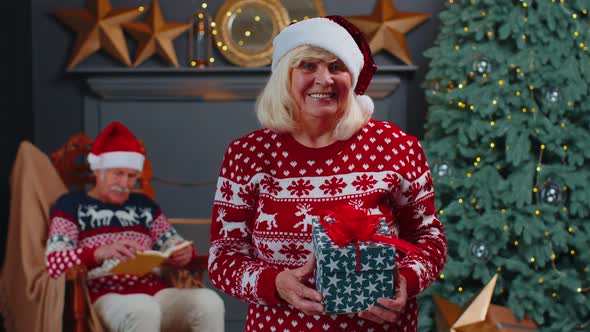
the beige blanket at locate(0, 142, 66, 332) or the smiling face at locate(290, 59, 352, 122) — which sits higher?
the smiling face at locate(290, 59, 352, 122)

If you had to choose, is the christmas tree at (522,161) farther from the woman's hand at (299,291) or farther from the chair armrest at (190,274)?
the woman's hand at (299,291)

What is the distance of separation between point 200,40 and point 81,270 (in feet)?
6.50

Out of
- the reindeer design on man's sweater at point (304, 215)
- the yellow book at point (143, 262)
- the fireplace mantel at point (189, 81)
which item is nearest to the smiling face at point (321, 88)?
A: the reindeer design on man's sweater at point (304, 215)

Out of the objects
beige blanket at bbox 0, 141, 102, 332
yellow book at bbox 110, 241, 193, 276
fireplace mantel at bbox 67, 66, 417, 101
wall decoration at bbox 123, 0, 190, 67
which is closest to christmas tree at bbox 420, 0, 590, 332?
fireplace mantel at bbox 67, 66, 417, 101

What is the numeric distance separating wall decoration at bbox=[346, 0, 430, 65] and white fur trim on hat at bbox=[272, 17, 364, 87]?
3.03 m

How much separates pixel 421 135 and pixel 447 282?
4.19ft

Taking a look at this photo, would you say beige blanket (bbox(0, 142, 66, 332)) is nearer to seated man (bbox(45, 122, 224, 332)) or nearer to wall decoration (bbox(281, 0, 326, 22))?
seated man (bbox(45, 122, 224, 332))

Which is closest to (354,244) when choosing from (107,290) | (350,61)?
(350,61)

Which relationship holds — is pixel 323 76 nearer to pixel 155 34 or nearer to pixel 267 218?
pixel 267 218

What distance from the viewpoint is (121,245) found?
3021mm

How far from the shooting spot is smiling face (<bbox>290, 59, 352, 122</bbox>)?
4.88 ft

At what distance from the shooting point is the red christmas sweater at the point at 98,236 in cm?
306

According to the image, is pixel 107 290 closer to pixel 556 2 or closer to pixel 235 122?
pixel 235 122

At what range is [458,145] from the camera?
373cm
